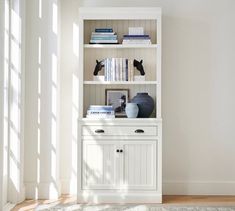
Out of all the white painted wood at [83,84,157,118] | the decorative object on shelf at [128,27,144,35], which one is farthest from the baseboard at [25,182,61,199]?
the decorative object on shelf at [128,27,144,35]

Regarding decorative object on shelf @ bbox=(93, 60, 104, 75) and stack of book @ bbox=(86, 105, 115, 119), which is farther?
decorative object on shelf @ bbox=(93, 60, 104, 75)

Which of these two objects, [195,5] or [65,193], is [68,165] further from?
[195,5]

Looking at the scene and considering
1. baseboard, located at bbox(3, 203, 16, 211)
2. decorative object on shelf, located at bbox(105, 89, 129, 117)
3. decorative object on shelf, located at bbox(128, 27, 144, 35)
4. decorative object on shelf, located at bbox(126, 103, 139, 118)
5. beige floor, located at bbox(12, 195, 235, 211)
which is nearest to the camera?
baseboard, located at bbox(3, 203, 16, 211)

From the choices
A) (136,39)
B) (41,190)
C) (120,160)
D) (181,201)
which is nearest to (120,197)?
(120,160)

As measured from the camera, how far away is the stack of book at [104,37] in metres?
4.82

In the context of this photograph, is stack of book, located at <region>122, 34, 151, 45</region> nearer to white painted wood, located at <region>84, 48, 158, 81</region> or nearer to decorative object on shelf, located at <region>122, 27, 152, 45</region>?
decorative object on shelf, located at <region>122, 27, 152, 45</region>

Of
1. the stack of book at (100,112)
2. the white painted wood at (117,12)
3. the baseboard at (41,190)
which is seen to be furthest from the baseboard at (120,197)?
the white painted wood at (117,12)

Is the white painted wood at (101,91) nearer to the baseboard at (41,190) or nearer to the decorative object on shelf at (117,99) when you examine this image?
the decorative object on shelf at (117,99)

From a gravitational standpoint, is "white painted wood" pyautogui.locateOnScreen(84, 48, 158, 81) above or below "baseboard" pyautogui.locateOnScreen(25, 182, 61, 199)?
above

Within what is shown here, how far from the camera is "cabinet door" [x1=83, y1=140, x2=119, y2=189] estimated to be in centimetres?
468

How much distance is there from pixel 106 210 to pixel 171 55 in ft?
6.21

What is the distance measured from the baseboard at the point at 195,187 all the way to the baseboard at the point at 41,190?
4.06 ft

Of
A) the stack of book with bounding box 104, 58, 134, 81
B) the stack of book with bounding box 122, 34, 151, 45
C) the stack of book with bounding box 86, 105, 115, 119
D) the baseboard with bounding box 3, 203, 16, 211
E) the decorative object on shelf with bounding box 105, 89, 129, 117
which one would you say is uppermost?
the stack of book with bounding box 122, 34, 151, 45

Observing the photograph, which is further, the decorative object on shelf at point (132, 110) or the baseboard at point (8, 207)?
the decorative object on shelf at point (132, 110)
